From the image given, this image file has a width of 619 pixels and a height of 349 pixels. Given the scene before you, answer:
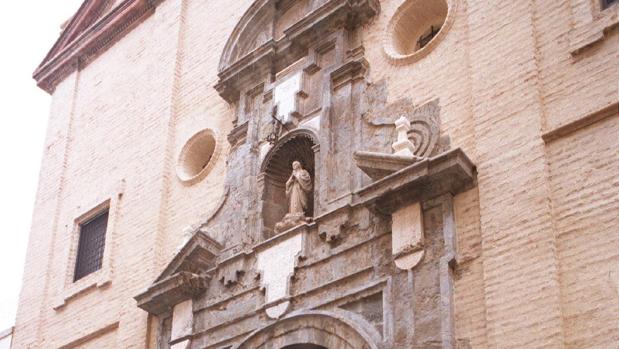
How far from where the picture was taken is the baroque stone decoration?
11062 millimetres

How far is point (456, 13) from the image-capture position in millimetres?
12609

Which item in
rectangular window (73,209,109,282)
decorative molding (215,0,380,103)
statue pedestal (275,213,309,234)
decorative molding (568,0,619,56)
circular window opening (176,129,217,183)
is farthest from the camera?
rectangular window (73,209,109,282)

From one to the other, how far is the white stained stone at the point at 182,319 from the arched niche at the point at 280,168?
156 cm

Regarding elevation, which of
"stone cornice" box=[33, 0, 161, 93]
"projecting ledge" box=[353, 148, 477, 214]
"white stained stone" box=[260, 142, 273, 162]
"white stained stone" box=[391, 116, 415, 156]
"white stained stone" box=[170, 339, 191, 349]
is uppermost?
"stone cornice" box=[33, 0, 161, 93]

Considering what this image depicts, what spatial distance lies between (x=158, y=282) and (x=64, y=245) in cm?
396

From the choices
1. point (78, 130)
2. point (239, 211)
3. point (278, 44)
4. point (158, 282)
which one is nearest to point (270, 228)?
point (239, 211)

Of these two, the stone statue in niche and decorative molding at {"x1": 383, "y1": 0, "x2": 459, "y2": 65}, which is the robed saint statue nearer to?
the stone statue in niche

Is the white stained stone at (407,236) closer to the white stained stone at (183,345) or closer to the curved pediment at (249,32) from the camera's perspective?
the white stained stone at (183,345)

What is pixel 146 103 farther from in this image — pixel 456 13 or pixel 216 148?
pixel 456 13

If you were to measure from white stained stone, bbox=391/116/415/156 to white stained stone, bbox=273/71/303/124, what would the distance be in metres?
2.30

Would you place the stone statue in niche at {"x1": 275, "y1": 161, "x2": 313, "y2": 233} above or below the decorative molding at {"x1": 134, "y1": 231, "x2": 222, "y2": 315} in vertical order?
above

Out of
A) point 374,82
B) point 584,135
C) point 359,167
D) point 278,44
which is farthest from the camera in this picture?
point 278,44

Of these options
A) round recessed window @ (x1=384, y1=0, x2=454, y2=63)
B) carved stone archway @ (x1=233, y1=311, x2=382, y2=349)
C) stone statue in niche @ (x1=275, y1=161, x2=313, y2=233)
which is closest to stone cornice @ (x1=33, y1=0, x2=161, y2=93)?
round recessed window @ (x1=384, y1=0, x2=454, y2=63)

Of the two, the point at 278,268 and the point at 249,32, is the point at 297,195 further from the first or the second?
the point at 249,32
